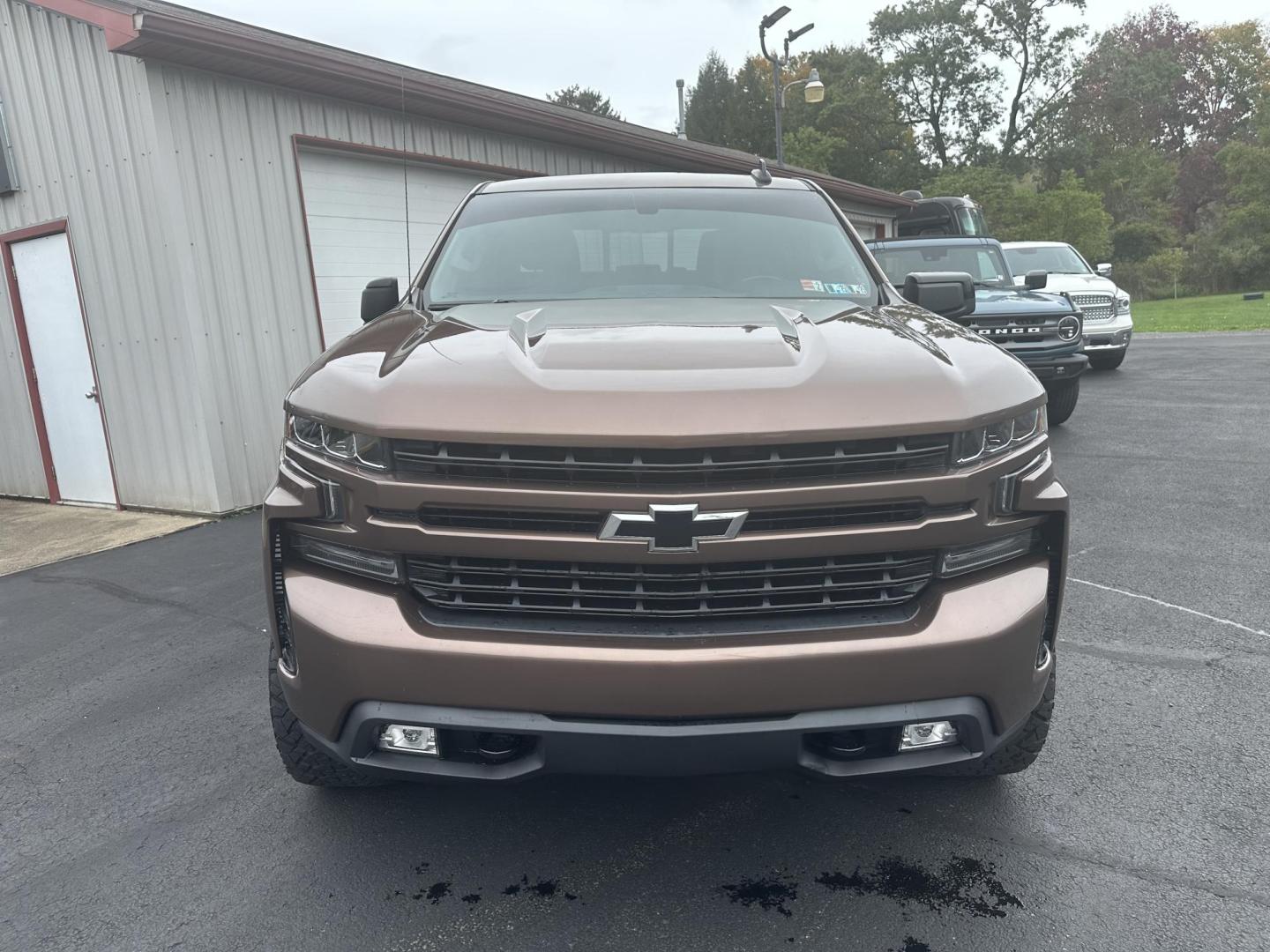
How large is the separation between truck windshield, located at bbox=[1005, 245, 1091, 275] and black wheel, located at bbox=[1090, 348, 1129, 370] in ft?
4.31

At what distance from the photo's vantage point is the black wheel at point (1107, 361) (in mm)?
13680

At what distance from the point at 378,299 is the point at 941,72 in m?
50.2

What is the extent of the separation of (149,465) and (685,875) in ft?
22.9

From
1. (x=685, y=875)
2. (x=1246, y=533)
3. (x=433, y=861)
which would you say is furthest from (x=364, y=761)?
(x=1246, y=533)

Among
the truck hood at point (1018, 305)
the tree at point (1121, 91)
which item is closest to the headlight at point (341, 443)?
the truck hood at point (1018, 305)

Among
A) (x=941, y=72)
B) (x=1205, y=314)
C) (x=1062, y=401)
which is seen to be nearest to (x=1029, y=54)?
(x=941, y=72)

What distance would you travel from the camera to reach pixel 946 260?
10.1 meters

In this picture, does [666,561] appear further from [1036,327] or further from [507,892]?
[1036,327]

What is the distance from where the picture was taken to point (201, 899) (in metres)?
2.39

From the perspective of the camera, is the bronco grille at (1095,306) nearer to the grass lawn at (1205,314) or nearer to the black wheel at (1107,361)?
the black wheel at (1107,361)

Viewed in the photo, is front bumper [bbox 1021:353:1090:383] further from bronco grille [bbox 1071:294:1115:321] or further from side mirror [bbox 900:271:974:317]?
side mirror [bbox 900:271:974:317]

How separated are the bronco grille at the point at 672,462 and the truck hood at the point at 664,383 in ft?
0.13

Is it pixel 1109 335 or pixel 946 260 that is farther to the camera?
pixel 1109 335

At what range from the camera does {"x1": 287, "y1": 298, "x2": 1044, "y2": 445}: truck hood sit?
6.46 ft
